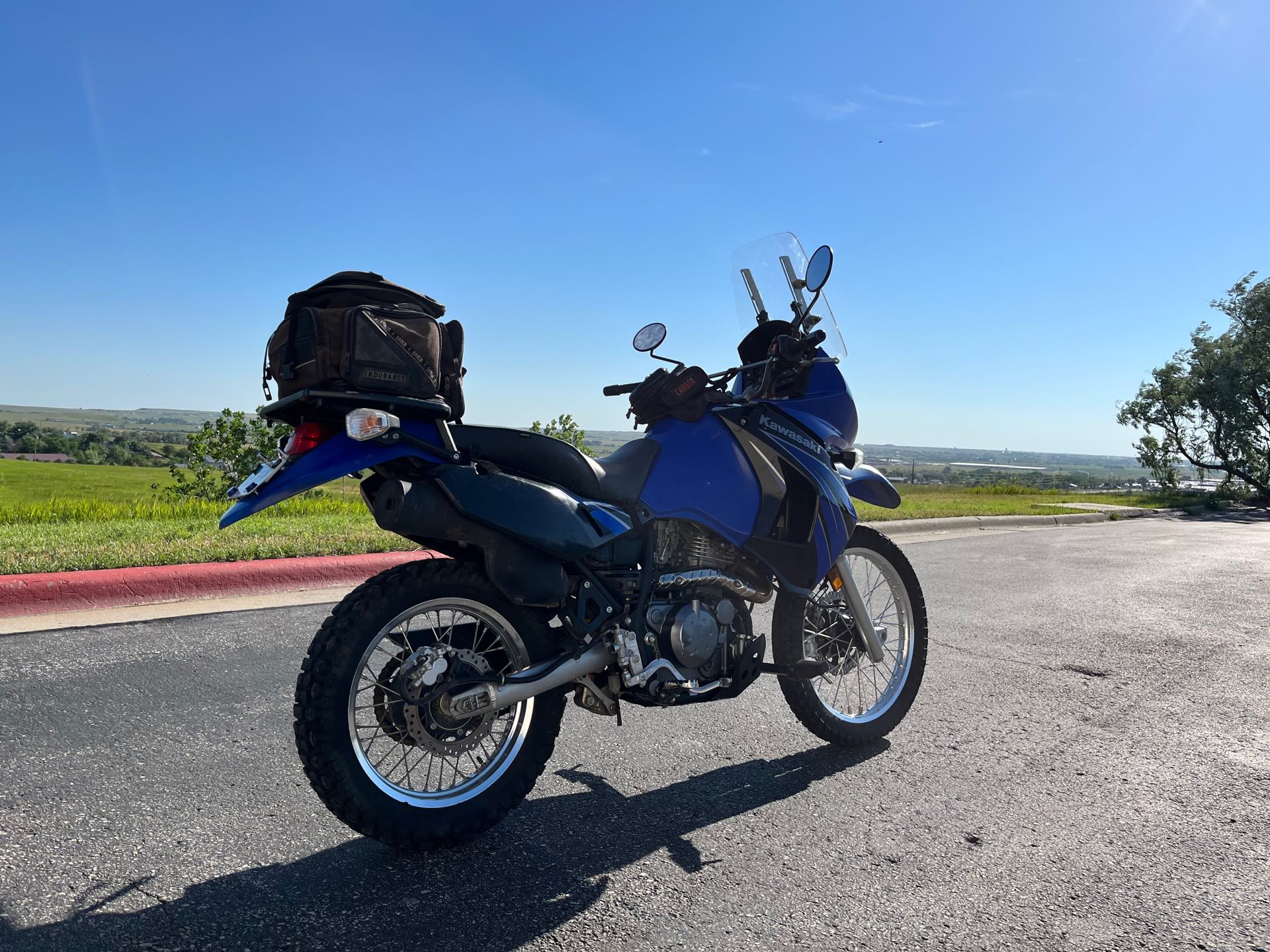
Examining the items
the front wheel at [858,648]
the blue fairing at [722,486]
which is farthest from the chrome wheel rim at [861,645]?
the blue fairing at [722,486]

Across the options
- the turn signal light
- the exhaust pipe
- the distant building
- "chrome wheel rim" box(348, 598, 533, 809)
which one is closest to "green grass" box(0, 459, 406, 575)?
"chrome wheel rim" box(348, 598, 533, 809)

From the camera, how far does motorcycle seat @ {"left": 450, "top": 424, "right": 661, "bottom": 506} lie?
2.91m

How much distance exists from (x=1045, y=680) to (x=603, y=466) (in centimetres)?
309

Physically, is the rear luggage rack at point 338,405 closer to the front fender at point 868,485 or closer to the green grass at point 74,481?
the front fender at point 868,485

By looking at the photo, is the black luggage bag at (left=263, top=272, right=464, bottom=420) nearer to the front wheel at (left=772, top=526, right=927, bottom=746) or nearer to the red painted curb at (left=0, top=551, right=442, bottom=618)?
the front wheel at (left=772, top=526, right=927, bottom=746)

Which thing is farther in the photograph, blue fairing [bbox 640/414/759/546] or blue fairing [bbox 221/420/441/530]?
blue fairing [bbox 640/414/759/546]

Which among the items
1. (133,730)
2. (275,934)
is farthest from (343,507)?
(275,934)

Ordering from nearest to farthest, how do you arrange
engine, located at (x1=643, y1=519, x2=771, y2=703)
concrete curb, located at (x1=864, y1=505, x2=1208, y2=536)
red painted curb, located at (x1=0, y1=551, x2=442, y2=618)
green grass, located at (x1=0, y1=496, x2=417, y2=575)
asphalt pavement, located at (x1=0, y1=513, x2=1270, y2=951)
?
asphalt pavement, located at (x1=0, y1=513, x2=1270, y2=951)
engine, located at (x1=643, y1=519, x2=771, y2=703)
red painted curb, located at (x1=0, y1=551, x2=442, y2=618)
green grass, located at (x1=0, y1=496, x2=417, y2=575)
concrete curb, located at (x1=864, y1=505, x2=1208, y2=536)

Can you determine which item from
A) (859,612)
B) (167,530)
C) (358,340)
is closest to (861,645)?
(859,612)

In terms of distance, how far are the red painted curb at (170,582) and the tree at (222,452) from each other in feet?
17.4

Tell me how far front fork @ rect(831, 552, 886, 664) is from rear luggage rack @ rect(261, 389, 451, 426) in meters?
1.98

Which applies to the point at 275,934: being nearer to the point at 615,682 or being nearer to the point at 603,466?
the point at 615,682

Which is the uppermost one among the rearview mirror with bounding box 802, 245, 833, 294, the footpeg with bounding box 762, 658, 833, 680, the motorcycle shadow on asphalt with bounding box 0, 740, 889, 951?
the rearview mirror with bounding box 802, 245, 833, 294

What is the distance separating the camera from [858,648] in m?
3.96
